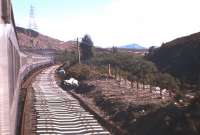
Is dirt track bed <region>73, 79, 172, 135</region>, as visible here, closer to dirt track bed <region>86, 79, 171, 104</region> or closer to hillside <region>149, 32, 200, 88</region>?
dirt track bed <region>86, 79, 171, 104</region>

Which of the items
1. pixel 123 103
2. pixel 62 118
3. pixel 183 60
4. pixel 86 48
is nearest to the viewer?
pixel 62 118

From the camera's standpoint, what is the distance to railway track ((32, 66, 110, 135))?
15.9 m

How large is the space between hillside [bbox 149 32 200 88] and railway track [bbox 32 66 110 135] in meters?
7.87

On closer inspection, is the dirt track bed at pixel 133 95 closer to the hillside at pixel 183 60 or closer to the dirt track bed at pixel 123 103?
the dirt track bed at pixel 123 103

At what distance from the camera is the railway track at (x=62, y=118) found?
15945mm

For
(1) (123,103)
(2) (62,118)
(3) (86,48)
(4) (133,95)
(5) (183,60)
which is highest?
(3) (86,48)

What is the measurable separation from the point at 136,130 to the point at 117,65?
1369 inches

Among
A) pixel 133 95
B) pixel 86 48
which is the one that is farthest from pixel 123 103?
pixel 86 48

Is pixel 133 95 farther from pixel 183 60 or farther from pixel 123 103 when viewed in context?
pixel 183 60

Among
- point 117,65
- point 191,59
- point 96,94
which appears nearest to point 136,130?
point 96,94

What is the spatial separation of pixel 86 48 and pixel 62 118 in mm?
50590

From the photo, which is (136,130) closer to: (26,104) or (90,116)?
(90,116)

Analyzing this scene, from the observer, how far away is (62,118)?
61.7 ft

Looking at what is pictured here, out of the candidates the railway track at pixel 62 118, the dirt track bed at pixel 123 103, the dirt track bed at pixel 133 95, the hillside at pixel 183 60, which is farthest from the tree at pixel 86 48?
the railway track at pixel 62 118
